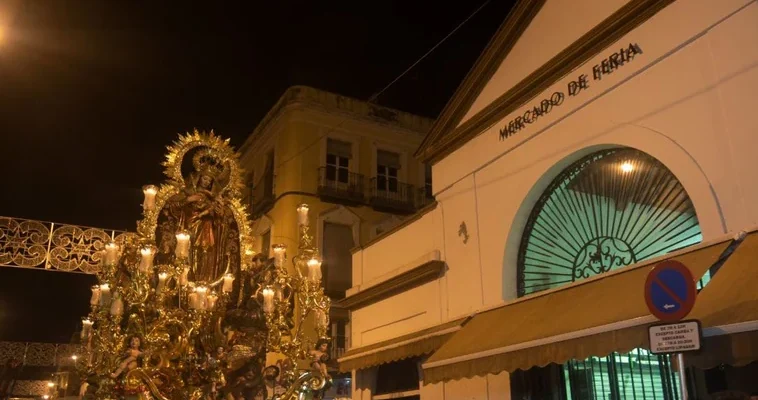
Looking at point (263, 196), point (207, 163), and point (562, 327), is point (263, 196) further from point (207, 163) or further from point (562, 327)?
point (562, 327)

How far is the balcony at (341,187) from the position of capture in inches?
798

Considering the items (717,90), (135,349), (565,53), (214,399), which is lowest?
(214,399)

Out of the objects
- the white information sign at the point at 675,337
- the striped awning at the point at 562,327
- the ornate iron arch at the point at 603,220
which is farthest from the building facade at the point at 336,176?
the white information sign at the point at 675,337

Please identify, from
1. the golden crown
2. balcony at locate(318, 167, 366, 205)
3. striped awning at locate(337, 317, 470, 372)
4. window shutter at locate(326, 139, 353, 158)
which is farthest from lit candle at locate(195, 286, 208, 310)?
window shutter at locate(326, 139, 353, 158)

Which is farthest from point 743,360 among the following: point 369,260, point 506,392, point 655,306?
point 369,260

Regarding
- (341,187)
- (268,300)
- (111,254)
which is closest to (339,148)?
(341,187)

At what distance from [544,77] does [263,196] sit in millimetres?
15219

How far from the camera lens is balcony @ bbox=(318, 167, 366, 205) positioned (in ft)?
66.5

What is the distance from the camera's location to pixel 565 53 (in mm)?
7883

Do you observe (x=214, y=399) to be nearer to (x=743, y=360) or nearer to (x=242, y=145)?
(x=743, y=360)

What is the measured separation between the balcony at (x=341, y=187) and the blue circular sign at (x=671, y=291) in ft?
52.5

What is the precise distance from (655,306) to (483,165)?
5.08 metres

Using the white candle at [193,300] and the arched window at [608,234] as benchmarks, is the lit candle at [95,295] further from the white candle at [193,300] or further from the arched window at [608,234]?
the arched window at [608,234]

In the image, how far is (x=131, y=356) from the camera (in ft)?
29.0
